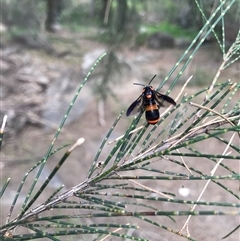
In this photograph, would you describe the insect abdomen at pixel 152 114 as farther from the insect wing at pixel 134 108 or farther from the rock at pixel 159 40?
the rock at pixel 159 40

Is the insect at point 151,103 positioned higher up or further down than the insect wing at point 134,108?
further down

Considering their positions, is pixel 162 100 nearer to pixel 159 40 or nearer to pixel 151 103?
pixel 151 103

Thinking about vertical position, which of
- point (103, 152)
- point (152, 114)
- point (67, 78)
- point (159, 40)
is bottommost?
point (152, 114)

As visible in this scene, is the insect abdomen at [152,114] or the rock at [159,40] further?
the rock at [159,40]

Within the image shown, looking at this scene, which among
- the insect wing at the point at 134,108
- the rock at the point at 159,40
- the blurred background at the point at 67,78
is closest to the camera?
the insect wing at the point at 134,108

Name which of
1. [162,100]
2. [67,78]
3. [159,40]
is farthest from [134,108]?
[159,40]

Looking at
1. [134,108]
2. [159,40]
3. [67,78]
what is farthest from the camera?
[159,40]

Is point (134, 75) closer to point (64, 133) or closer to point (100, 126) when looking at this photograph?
point (100, 126)

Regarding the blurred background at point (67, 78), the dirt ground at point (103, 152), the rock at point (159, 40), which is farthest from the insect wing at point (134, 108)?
the rock at point (159, 40)
